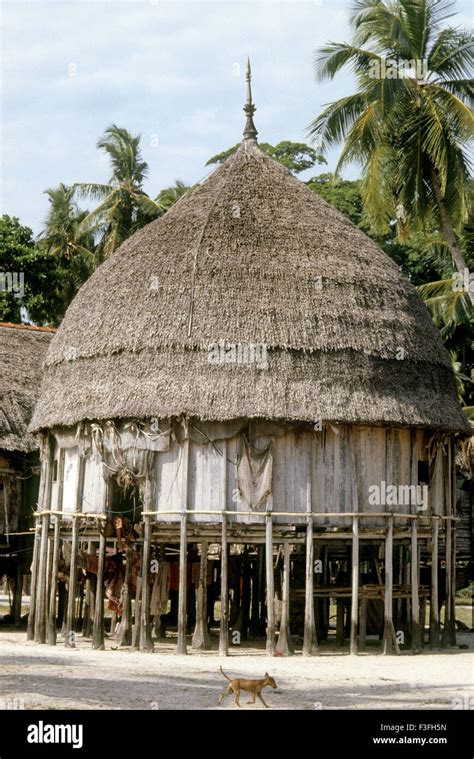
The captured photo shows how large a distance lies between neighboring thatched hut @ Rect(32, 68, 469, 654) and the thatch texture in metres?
5.75

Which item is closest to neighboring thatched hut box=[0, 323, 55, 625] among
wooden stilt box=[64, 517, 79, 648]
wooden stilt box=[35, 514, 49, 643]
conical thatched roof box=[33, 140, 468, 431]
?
wooden stilt box=[35, 514, 49, 643]

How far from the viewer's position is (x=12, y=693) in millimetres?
19344

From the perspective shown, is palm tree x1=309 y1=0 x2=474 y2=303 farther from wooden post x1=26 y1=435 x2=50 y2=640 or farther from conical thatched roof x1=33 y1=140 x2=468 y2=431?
wooden post x1=26 y1=435 x2=50 y2=640

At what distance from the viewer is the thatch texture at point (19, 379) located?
123 feet

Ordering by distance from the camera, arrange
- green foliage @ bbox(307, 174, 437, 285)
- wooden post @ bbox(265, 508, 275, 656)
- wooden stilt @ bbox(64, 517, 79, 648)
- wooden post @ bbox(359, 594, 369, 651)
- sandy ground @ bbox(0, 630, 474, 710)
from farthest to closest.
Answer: green foliage @ bbox(307, 174, 437, 285) → wooden stilt @ bbox(64, 517, 79, 648) → wooden post @ bbox(359, 594, 369, 651) → wooden post @ bbox(265, 508, 275, 656) → sandy ground @ bbox(0, 630, 474, 710)

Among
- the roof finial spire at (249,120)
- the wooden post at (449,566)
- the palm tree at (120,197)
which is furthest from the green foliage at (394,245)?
the wooden post at (449,566)

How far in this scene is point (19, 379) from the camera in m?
39.4

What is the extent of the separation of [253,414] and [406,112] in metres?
11.9

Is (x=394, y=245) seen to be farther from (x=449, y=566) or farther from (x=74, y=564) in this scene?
(x=74, y=564)

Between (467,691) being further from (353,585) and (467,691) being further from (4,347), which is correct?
(4,347)

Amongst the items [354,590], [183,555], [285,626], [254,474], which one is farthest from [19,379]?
[354,590]

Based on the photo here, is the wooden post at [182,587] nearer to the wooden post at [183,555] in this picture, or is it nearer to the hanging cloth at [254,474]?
the wooden post at [183,555]

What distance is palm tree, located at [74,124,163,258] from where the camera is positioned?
53375 mm
